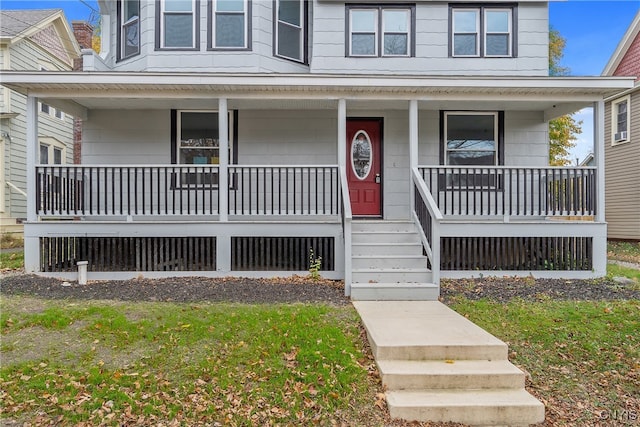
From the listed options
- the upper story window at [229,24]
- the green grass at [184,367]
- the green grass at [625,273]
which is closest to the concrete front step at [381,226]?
the green grass at [184,367]

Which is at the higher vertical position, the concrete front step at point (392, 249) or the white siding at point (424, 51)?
the white siding at point (424, 51)

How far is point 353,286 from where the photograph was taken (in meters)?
6.33

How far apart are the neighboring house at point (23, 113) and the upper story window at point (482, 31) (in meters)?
11.9

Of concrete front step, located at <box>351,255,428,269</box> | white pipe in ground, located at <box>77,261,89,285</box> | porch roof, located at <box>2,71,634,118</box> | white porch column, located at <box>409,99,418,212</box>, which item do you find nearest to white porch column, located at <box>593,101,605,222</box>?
porch roof, located at <box>2,71,634,118</box>

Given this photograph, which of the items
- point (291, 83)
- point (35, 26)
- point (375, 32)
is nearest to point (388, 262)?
point (291, 83)

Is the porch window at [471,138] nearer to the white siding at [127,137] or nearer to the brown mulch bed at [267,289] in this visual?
the brown mulch bed at [267,289]

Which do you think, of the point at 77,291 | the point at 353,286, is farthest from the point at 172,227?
the point at 353,286

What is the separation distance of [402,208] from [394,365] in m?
5.76

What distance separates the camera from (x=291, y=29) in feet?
31.6

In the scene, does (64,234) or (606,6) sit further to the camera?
(606,6)

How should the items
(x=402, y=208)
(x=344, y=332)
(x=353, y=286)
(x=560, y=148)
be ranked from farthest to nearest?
(x=560, y=148) → (x=402, y=208) → (x=353, y=286) → (x=344, y=332)

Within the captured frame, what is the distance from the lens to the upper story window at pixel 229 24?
9.04m

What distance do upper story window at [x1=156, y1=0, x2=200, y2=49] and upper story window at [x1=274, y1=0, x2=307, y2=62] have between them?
1.80m

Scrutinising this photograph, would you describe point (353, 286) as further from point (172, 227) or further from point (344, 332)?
point (172, 227)
